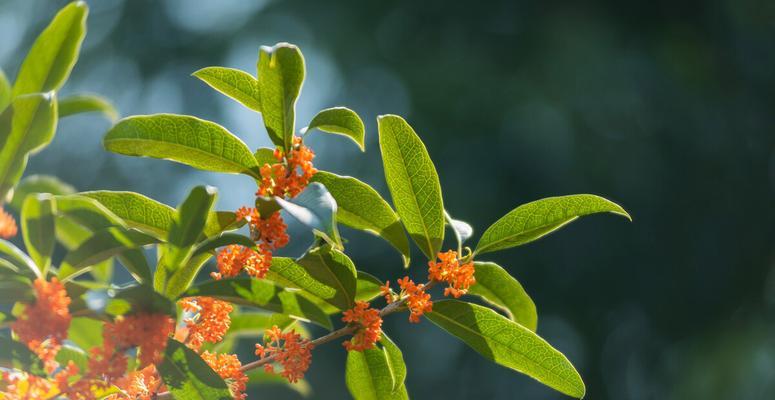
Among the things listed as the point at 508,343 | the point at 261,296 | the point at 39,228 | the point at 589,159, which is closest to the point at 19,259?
the point at 39,228

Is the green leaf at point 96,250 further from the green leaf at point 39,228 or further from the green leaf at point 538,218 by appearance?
the green leaf at point 538,218

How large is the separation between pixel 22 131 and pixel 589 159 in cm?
892

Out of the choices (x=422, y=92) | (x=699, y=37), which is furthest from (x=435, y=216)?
(x=699, y=37)

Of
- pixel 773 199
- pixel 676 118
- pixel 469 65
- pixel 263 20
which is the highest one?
pixel 263 20

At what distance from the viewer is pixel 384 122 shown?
3.76 feet

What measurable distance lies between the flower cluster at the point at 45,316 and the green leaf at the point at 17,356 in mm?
29

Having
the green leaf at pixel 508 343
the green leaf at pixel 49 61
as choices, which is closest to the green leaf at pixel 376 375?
the green leaf at pixel 508 343

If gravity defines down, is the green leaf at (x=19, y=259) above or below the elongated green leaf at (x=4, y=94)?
below

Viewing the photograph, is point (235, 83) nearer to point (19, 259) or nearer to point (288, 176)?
point (288, 176)

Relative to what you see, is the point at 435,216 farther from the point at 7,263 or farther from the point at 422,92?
the point at 422,92

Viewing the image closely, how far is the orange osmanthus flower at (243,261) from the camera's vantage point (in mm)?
1032

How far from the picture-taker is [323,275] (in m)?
1.06

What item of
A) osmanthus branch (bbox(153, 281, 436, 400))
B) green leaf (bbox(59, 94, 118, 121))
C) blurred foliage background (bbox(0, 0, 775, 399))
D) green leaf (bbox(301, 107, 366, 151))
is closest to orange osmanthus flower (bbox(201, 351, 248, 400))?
osmanthus branch (bbox(153, 281, 436, 400))

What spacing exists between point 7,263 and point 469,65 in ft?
31.0
